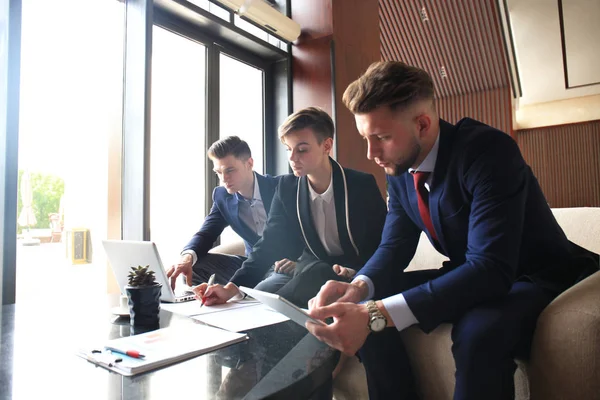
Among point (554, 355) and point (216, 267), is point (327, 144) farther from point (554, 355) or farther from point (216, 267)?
point (554, 355)

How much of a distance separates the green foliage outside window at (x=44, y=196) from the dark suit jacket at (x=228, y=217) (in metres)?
1.07

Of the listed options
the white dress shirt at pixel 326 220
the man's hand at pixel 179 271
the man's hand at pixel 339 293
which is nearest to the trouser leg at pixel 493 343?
the man's hand at pixel 339 293

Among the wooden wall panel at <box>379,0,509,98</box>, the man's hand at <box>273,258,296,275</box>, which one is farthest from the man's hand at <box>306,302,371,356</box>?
the wooden wall panel at <box>379,0,509,98</box>

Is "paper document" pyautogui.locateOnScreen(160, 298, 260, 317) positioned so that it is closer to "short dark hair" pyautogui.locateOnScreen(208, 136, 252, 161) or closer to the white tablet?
the white tablet

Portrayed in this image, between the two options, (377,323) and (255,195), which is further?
(255,195)

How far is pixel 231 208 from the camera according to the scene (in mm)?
2705

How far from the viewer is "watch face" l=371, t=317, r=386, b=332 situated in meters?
1.15

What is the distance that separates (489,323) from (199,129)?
3347 mm

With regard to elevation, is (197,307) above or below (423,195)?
below

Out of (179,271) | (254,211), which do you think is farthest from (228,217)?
(179,271)

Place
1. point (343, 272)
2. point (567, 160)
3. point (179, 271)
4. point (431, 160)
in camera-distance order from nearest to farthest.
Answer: point (431, 160) → point (343, 272) → point (179, 271) → point (567, 160)

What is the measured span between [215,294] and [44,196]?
6.52 feet

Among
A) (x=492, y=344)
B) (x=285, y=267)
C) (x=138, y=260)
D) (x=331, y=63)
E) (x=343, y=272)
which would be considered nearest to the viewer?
(x=492, y=344)

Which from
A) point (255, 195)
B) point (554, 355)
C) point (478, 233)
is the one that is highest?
point (255, 195)
